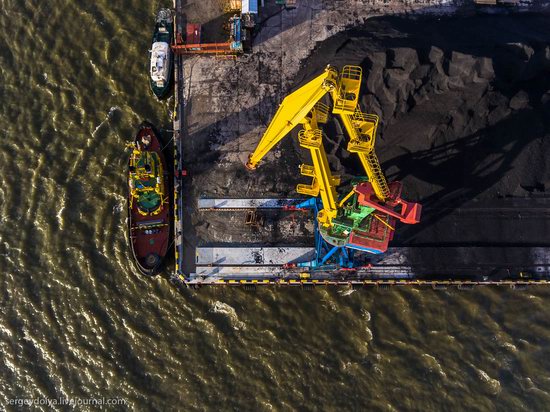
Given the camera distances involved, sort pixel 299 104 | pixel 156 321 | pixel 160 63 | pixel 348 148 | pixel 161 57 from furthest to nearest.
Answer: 1. pixel 161 57
2. pixel 160 63
3. pixel 156 321
4. pixel 348 148
5. pixel 299 104

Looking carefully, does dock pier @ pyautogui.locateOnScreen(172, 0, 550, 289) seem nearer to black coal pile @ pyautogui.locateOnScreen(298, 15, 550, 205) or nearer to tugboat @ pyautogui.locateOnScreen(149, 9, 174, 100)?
tugboat @ pyautogui.locateOnScreen(149, 9, 174, 100)

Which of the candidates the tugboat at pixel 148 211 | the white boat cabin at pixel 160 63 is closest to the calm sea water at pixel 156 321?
the tugboat at pixel 148 211

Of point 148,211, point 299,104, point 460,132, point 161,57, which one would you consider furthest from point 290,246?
point 161,57

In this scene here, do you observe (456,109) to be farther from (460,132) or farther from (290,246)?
(290,246)

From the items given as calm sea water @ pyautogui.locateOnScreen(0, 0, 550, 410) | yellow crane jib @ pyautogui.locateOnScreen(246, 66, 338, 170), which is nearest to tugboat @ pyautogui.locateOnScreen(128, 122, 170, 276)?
calm sea water @ pyautogui.locateOnScreen(0, 0, 550, 410)

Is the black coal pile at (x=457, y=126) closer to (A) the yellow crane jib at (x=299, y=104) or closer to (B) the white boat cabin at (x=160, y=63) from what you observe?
(A) the yellow crane jib at (x=299, y=104)

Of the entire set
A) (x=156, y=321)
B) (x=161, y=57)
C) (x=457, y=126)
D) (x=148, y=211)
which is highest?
(x=161, y=57)
